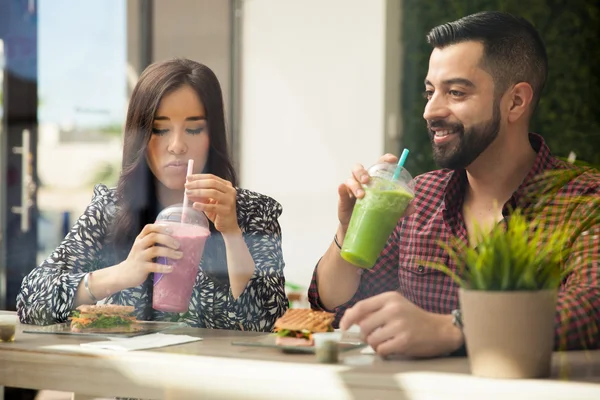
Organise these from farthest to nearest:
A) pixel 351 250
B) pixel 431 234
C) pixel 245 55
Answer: pixel 245 55 → pixel 431 234 → pixel 351 250

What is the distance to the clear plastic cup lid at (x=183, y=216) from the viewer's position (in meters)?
1.68

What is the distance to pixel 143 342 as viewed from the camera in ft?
4.99

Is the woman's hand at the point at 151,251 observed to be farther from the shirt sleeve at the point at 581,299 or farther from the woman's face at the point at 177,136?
the shirt sleeve at the point at 581,299

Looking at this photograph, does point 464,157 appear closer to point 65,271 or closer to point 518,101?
point 518,101

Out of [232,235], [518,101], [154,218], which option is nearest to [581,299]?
[518,101]

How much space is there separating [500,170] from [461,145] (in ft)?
0.39

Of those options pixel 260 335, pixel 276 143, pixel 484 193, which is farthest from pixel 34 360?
pixel 276 143

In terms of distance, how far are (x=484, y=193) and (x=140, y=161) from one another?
88cm

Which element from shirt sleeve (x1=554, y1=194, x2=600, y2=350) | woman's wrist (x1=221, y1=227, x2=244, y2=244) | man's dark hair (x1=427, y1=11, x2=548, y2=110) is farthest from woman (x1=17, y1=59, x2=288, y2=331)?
shirt sleeve (x1=554, y1=194, x2=600, y2=350)

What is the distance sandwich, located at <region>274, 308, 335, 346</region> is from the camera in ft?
4.78

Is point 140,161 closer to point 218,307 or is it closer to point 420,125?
point 218,307

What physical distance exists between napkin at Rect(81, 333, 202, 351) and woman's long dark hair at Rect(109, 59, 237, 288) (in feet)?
1.75

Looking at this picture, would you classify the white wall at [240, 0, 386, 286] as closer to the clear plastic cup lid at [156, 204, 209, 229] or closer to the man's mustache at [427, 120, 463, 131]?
the man's mustache at [427, 120, 463, 131]

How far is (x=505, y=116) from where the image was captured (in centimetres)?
196
